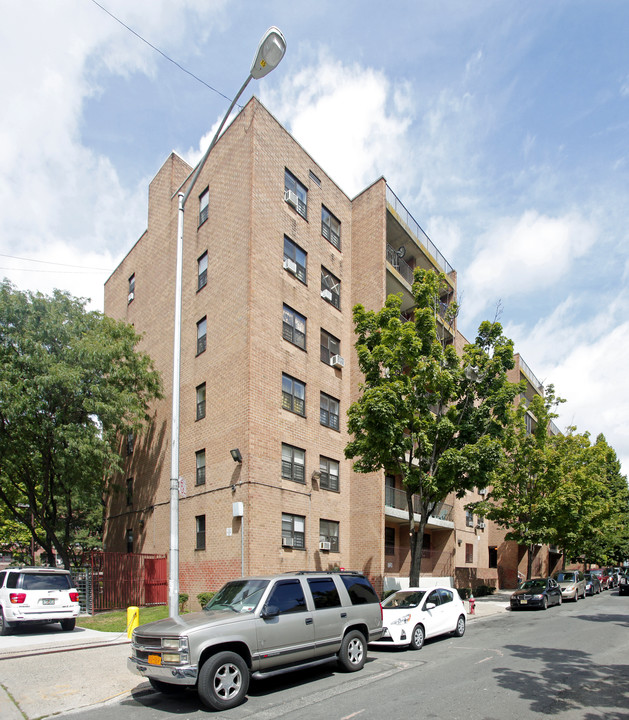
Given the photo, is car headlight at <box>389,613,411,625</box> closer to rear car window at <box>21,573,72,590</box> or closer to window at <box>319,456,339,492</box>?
rear car window at <box>21,573,72,590</box>

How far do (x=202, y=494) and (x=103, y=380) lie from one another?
6.10 m

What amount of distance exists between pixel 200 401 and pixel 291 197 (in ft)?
28.5

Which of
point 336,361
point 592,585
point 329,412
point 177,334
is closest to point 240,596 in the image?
point 177,334

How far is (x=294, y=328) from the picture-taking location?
22078 millimetres

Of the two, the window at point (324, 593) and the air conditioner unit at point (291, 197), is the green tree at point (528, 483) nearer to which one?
the air conditioner unit at point (291, 197)

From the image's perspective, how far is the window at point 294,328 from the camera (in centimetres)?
2165

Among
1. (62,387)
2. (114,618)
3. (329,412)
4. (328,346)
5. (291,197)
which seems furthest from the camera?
(328,346)

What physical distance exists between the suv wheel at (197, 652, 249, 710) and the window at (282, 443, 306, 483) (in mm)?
12006

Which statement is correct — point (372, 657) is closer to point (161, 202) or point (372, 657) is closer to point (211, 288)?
point (211, 288)

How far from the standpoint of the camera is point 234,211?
855 inches

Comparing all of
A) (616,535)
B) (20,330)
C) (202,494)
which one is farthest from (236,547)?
(616,535)

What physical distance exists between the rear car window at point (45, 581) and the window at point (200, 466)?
5.99 m

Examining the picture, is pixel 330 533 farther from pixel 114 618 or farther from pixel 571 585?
pixel 571 585

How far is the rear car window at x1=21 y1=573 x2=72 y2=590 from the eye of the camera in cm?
1460
